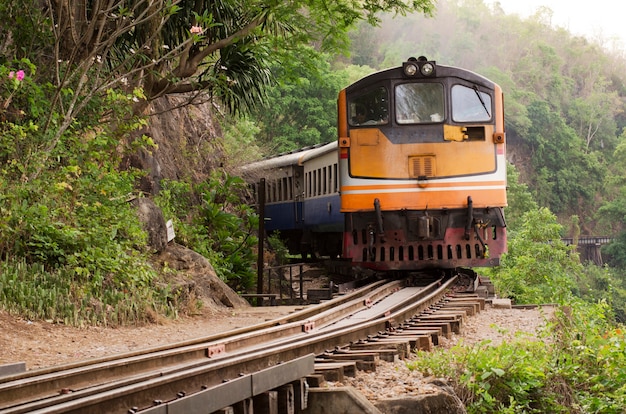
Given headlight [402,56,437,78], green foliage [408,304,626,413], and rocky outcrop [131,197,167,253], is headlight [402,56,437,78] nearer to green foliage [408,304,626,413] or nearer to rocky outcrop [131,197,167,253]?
rocky outcrop [131,197,167,253]

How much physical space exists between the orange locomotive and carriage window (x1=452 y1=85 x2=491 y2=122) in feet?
0.05

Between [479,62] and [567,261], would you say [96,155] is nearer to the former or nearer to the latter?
[567,261]

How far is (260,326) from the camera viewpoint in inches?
282

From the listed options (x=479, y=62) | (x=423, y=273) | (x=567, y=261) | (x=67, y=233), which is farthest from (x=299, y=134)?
(x=479, y=62)

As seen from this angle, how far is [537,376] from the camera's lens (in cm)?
Result: 568

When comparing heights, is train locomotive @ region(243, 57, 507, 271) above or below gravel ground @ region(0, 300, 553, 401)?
above

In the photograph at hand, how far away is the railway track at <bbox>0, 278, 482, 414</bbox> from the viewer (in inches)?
156

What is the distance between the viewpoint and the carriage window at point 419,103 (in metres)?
12.6

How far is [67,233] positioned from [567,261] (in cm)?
2348

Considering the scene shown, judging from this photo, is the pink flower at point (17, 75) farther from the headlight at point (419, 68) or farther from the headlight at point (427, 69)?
the headlight at point (427, 69)

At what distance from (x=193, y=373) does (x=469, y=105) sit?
891 cm

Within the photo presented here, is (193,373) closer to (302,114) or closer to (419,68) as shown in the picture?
(419,68)

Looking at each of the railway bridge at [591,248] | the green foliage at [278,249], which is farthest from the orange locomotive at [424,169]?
the railway bridge at [591,248]

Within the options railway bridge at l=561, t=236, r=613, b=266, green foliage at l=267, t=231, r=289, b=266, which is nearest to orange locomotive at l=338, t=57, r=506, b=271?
green foliage at l=267, t=231, r=289, b=266
